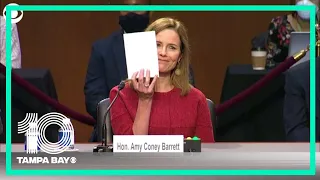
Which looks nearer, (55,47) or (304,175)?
(304,175)

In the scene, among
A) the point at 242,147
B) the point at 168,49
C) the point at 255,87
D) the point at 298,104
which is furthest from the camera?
the point at 255,87

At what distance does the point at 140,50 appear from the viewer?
1.50 m

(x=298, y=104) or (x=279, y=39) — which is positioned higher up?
(x=279, y=39)

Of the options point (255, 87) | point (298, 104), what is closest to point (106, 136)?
point (298, 104)

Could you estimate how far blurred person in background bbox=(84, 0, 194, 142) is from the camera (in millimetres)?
1767

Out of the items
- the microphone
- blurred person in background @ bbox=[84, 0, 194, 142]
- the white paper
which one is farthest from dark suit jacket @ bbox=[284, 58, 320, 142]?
the white paper

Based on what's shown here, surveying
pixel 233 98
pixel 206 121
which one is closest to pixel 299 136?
pixel 233 98

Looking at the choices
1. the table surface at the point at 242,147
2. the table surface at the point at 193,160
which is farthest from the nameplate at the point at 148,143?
the table surface at the point at 242,147

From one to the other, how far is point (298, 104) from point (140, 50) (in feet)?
5.88

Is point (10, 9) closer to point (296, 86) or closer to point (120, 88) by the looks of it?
point (120, 88)

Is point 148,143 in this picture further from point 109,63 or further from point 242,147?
point 109,63

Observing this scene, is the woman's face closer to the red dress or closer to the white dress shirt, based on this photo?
the red dress

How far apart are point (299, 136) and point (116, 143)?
5.45 ft

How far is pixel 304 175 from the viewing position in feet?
4.84
